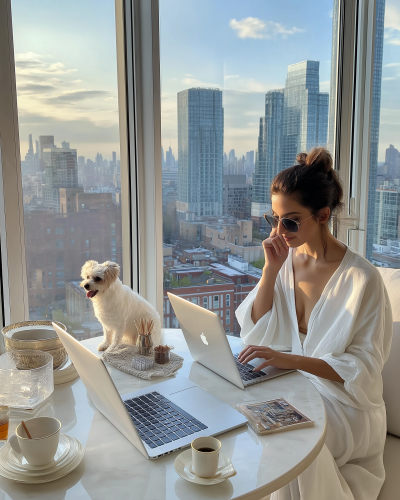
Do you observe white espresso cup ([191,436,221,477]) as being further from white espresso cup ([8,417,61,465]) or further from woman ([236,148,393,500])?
woman ([236,148,393,500])

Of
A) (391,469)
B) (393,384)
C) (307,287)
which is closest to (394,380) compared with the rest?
(393,384)

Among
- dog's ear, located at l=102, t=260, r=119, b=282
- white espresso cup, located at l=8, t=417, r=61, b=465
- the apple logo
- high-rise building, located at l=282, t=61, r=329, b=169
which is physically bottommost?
white espresso cup, located at l=8, t=417, r=61, b=465

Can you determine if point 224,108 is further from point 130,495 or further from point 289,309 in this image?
point 130,495

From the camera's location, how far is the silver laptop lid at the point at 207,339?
1330 mm

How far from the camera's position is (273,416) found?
1.15 m

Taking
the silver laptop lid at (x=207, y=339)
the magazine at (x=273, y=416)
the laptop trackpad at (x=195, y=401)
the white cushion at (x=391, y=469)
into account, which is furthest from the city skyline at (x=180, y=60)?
the white cushion at (x=391, y=469)

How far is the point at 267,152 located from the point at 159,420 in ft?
6.14

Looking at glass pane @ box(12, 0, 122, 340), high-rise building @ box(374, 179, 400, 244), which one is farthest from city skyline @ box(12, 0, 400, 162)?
high-rise building @ box(374, 179, 400, 244)

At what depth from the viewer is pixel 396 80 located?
2.87m

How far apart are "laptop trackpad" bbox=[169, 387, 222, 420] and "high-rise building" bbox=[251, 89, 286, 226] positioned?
148cm

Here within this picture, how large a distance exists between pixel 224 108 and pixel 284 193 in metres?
0.90

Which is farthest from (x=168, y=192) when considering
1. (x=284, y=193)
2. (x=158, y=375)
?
(x=158, y=375)

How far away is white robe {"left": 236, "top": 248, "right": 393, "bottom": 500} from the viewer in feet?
4.54

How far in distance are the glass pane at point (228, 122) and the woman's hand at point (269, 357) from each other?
0.89 m
